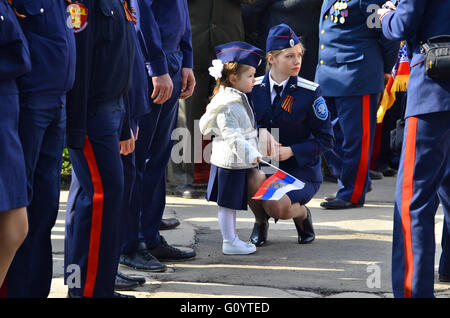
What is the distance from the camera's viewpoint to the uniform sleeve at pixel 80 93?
110 inches

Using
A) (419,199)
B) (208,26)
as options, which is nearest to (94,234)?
(419,199)

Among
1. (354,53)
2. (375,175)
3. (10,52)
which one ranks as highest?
(10,52)

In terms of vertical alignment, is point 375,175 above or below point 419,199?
below

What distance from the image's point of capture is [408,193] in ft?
10.4

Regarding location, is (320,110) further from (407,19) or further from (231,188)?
(407,19)

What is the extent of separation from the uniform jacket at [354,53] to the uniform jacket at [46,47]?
10.8 feet

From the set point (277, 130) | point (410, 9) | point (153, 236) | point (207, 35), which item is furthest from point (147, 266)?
point (207, 35)

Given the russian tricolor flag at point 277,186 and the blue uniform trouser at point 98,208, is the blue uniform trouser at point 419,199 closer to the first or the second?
the russian tricolor flag at point 277,186

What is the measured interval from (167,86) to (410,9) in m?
1.27

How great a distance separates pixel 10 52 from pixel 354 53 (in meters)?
3.59

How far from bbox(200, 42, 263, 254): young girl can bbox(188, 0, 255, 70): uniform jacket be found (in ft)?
5.70

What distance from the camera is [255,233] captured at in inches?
179

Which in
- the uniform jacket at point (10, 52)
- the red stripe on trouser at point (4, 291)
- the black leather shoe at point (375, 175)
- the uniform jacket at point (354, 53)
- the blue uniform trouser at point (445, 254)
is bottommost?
the black leather shoe at point (375, 175)

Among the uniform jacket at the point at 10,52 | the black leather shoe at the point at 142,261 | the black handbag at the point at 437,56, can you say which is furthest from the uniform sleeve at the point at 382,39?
the uniform jacket at the point at 10,52
